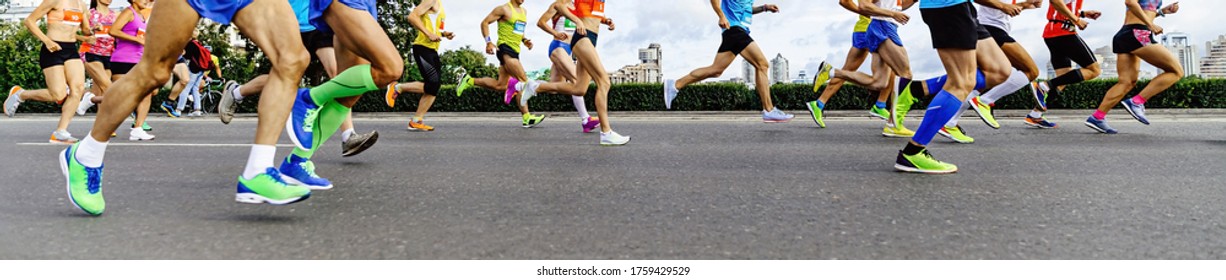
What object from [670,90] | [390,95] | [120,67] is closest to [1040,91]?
[670,90]

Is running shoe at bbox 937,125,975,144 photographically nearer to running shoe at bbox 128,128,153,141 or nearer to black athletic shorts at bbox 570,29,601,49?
black athletic shorts at bbox 570,29,601,49

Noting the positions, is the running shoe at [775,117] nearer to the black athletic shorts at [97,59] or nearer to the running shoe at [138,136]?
the running shoe at [138,136]

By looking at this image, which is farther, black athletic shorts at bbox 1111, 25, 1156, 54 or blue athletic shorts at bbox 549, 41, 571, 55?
blue athletic shorts at bbox 549, 41, 571, 55

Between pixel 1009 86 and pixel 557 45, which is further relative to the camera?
pixel 557 45

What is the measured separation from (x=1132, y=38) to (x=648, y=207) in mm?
7074

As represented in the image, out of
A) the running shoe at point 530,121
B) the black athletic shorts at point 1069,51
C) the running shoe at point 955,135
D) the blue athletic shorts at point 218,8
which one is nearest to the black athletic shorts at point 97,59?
the running shoe at point 530,121

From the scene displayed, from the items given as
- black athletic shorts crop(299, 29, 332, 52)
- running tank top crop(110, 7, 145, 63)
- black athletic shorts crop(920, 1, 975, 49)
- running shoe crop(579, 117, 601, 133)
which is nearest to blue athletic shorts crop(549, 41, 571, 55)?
running shoe crop(579, 117, 601, 133)

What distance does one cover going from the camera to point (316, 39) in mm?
6156

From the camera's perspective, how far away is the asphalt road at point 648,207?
237 cm

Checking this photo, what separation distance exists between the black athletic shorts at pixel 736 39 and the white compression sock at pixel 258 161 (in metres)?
5.95

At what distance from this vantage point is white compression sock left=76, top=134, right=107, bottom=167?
3.07m

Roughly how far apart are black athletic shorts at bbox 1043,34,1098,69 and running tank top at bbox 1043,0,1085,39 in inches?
1.9

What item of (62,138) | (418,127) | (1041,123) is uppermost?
(62,138)

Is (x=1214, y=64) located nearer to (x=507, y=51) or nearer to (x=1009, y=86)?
(x=1009, y=86)
